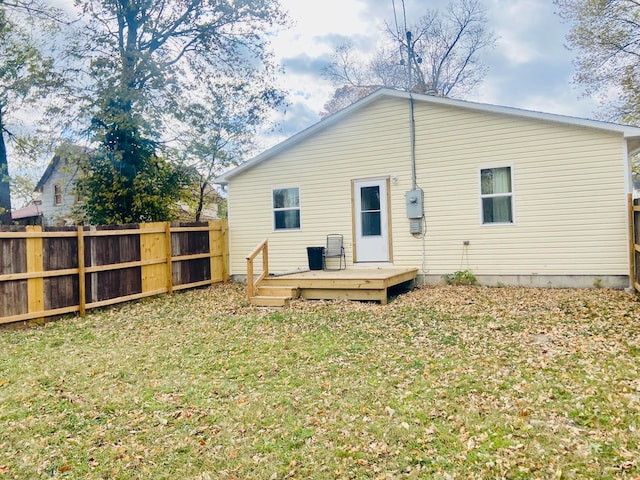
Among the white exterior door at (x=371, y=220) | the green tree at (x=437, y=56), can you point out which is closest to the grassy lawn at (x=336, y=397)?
the white exterior door at (x=371, y=220)

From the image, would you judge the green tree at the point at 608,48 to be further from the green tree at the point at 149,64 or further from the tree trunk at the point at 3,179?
the tree trunk at the point at 3,179

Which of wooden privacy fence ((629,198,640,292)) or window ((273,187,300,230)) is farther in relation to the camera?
window ((273,187,300,230))

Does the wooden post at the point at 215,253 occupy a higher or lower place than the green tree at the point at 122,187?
lower

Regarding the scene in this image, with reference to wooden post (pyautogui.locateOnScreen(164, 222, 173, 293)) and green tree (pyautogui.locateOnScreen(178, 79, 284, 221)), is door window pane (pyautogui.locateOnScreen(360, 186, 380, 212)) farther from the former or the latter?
green tree (pyautogui.locateOnScreen(178, 79, 284, 221))

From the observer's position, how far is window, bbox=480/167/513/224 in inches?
358

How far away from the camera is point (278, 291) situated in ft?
28.7

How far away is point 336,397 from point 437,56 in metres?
25.1

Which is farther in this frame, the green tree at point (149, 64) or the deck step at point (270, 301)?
the green tree at point (149, 64)

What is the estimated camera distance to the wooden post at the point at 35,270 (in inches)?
281

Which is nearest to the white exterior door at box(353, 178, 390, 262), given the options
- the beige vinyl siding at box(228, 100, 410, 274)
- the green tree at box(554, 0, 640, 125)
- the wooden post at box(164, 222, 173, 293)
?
the beige vinyl siding at box(228, 100, 410, 274)

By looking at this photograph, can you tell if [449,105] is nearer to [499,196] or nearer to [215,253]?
[499,196]

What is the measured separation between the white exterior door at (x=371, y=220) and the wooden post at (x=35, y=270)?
6.61m

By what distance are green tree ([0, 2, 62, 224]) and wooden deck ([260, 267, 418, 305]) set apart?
1094 centimetres

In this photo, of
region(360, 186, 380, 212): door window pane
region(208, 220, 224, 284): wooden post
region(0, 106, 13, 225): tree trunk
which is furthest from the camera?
region(0, 106, 13, 225): tree trunk
